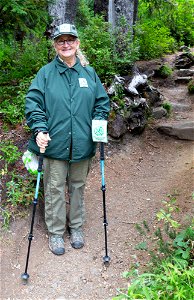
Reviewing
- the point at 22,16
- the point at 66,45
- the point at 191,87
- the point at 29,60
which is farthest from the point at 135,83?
the point at 66,45

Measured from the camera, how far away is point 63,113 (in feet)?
14.2

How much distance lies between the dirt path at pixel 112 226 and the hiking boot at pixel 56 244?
3.0 inches

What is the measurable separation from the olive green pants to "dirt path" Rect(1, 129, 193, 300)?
298 mm

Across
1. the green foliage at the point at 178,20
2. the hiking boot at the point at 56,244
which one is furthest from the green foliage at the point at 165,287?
the green foliage at the point at 178,20

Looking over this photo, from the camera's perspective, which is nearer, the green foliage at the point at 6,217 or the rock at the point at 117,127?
the green foliage at the point at 6,217

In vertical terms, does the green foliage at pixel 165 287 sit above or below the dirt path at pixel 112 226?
above

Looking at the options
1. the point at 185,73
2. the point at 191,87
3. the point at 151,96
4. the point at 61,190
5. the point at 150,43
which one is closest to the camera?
the point at 61,190

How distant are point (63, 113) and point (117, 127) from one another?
3106mm

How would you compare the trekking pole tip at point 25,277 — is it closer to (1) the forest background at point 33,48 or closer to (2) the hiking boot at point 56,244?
(2) the hiking boot at point 56,244

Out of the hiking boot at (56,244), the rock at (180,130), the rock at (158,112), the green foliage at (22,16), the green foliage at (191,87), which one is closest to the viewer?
the hiking boot at (56,244)

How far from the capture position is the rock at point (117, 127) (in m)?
7.30

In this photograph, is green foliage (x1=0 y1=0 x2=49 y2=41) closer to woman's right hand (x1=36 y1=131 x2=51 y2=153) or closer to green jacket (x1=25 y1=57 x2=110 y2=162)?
green jacket (x1=25 y1=57 x2=110 y2=162)

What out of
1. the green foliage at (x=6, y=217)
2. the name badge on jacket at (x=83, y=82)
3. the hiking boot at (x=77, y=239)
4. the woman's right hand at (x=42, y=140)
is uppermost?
the name badge on jacket at (x=83, y=82)

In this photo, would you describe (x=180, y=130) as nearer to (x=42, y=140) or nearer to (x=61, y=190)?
(x=61, y=190)
